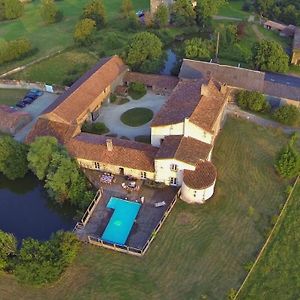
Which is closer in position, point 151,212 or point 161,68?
point 151,212

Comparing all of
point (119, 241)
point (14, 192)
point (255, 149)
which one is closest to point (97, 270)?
point (119, 241)

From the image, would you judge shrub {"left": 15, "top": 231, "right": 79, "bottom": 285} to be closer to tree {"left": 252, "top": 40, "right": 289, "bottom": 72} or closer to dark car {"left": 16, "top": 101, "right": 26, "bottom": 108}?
dark car {"left": 16, "top": 101, "right": 26, "bottom": 108}

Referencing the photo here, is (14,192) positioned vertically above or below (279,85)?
below

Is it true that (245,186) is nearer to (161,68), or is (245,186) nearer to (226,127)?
(226,127)

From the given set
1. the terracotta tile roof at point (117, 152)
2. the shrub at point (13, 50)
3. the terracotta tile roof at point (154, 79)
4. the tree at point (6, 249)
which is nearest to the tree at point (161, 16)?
the terracotta tile roof at point (154, 79)

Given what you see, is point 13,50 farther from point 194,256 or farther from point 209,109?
point 194,256

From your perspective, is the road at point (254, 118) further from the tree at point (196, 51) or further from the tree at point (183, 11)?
the tree at point (183, 11)

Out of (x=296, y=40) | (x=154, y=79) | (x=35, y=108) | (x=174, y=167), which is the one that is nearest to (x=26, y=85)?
(x=35, y=108)
